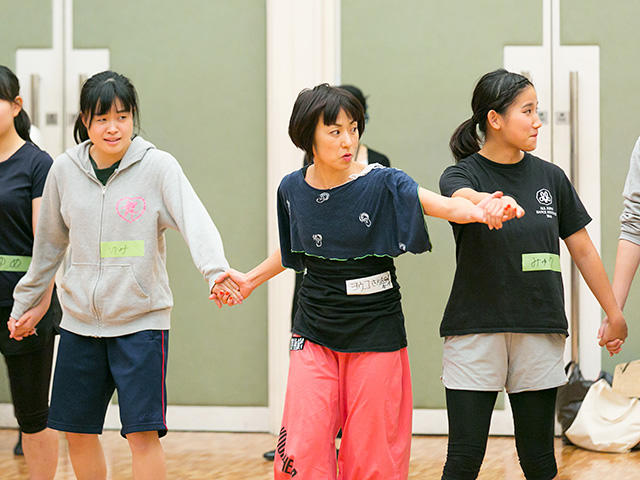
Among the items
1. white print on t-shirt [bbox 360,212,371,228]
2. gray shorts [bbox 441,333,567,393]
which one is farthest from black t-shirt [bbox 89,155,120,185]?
gray shorts [bbox 441,333,567,393]

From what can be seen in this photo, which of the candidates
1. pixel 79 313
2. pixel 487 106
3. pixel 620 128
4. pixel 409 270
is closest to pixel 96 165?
pixel 79 313

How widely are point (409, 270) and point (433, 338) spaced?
15.3 inches

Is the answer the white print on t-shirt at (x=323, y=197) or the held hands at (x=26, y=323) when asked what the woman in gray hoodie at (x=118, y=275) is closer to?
the held hands at (x=26, y=323)

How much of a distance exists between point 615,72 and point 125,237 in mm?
2956

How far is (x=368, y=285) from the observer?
7.86 ft

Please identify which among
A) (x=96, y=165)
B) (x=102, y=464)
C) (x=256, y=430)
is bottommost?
(x=256, y=430)

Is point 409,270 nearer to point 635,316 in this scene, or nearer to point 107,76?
point 635,316

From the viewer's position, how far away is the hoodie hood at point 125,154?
106 inches

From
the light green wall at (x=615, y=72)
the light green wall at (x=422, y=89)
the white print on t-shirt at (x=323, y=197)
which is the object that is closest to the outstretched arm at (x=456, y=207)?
the white print on t-shirt at (x=323, y=197)

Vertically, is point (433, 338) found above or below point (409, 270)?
below

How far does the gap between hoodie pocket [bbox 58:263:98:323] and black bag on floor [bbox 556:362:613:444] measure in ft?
8.58

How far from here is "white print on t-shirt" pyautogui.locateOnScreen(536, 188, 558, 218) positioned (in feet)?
8.37

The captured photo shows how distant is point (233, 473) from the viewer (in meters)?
3.78

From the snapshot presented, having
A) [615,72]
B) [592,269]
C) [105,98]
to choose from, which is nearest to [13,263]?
[105,98]
